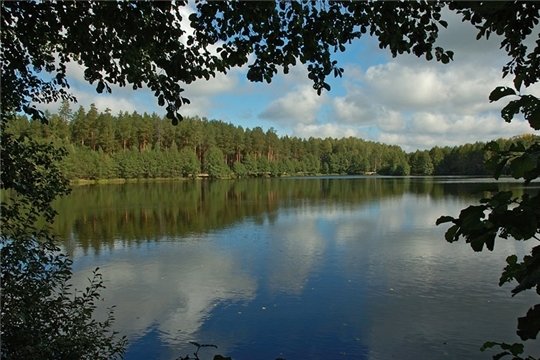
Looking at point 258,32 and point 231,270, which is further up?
point 258,32

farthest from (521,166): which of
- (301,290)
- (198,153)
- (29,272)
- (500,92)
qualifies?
(198,153)

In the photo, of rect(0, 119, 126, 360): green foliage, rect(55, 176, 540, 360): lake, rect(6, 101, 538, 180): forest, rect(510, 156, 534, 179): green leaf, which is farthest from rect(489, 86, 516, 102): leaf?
rect(6, 101, 538, 180): forest

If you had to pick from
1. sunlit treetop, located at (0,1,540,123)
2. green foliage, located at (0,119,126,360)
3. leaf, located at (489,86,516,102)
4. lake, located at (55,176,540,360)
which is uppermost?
sunlit treetop, located at (0,1,540,123)

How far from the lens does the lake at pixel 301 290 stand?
7.23 meters

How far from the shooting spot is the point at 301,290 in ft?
32.5

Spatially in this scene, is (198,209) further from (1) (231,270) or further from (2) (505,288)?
(2) (505,288)

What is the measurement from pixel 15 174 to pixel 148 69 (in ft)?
7.31

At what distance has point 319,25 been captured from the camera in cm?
275

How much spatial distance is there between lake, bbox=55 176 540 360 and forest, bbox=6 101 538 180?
1014 inches

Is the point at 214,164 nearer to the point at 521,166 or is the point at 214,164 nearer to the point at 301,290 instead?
the point at 301,290

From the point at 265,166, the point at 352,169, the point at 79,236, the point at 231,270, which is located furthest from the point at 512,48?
the point at 352,169

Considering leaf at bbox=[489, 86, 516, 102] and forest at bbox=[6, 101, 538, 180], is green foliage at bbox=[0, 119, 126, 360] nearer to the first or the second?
leaf at bbox=[489, 86, 516, 102]

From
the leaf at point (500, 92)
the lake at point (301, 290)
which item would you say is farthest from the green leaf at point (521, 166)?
the lake at point (301, 290)

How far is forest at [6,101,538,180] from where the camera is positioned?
60734 mm
